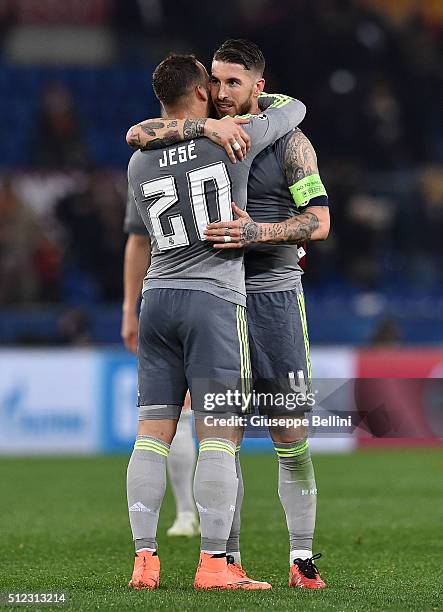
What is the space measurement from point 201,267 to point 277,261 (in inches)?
15.5

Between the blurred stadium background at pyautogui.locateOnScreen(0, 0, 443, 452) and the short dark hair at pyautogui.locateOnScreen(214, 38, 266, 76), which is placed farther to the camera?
the blurred stadium background at pyautogui.locateOnScreen(0, 0, 443, 452)

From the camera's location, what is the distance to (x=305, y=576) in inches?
183

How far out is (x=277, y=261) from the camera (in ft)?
15.9

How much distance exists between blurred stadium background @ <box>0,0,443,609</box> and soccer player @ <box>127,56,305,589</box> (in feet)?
20.1

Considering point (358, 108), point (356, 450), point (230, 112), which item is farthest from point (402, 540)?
point (358, 108)

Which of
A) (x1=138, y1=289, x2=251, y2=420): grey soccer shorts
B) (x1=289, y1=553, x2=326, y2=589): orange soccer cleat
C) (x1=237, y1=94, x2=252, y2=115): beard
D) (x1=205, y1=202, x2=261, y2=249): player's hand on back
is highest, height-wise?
(x1=237, y1=94, x2=252, y2=115): beard

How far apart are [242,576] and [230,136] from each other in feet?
5.43

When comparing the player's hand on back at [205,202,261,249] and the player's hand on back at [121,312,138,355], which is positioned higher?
the player's hand on back at [205,202,261,249]

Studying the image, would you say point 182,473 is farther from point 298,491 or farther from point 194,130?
point 194,130

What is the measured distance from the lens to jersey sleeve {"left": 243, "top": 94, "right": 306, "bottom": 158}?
4.57 meters

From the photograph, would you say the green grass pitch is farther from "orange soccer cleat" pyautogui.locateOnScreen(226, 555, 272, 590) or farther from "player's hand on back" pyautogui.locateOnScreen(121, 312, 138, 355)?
"player's hand on back" pyautogui.locateOnScreen(121, 312, 138, 355)

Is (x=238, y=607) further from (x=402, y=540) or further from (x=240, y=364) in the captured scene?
(x=402, y=540)

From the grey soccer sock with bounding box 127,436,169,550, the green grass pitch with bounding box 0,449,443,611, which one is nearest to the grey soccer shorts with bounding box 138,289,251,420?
the grey soccer sock with bounding box 127,436,169,550

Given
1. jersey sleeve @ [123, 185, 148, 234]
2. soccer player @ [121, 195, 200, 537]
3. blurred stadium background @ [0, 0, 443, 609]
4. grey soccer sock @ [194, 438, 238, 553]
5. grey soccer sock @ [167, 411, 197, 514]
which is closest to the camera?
grey soccer sock @ [194, 438, 238, 553]
